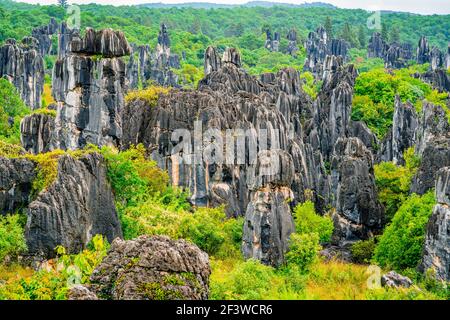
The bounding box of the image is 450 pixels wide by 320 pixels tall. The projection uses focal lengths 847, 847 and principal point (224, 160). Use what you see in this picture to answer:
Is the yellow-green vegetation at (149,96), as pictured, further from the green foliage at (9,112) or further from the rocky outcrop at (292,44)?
the rocky outcrop at (292,44)

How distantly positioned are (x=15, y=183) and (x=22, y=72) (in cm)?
4794

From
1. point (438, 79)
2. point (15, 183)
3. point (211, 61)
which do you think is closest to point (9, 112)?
point (211, 61)

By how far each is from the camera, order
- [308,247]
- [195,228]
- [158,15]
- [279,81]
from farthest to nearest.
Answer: [158,15] < [279,81] < [195,228] < [308,247]

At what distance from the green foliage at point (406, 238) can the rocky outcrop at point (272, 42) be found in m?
111

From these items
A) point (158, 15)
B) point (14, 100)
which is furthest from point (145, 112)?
point (158, 15)

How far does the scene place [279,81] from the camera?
212 feet

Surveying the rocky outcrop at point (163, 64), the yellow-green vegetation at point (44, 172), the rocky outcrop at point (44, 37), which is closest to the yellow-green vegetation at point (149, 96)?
the yellow-green vegetation at point (44, 172)

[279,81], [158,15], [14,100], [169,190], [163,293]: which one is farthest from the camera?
[158,15]

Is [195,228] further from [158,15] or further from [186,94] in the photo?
[158,15]

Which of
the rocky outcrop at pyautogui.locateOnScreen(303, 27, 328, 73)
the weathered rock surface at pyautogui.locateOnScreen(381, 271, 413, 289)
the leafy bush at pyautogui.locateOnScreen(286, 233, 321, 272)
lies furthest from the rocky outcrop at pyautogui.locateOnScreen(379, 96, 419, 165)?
the rocky outcrop at pyautogui.locateOnScreen(303, 27, 328, 73)

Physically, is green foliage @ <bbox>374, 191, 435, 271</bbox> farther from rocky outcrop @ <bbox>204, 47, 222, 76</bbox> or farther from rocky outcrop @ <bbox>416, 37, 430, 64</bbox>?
rocky outcrop @ <bbox>416, 37, 430, 64</bbox>

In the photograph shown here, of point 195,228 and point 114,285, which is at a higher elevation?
point 114,285

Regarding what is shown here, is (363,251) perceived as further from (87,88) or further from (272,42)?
(272,42)
